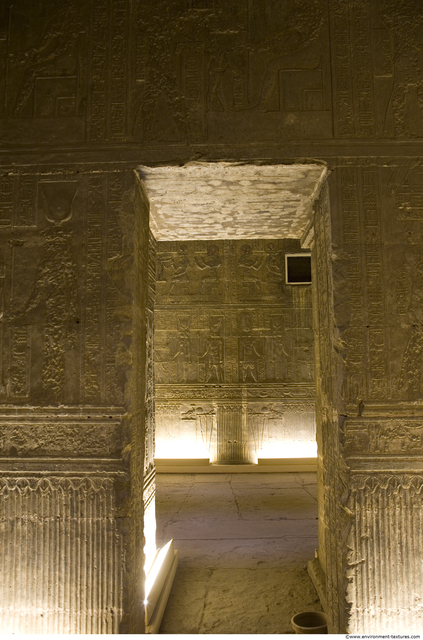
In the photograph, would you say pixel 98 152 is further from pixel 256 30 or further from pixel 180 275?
pixel 180 275

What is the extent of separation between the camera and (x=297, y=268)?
846cm

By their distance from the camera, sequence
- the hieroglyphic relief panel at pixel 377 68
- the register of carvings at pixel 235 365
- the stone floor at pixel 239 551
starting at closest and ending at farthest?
1. the hieroglyphic relief panel at pixel 377 68
2. the stone floor at pixel 239 551
3. the register of carvings at pixel 235 365

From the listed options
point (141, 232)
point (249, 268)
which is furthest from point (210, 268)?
point (141, 232)

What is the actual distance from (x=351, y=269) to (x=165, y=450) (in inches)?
248

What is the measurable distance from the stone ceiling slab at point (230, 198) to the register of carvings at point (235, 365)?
4.13 m

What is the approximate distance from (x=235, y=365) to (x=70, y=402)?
18.7 ft

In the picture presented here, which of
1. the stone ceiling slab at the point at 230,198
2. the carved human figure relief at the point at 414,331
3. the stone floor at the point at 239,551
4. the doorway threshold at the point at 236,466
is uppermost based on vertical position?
the stone ceiling slab at the point at 230,198

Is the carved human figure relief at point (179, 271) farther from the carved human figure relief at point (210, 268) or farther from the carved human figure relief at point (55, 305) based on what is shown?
the carved human figure relief at point (55, 305)

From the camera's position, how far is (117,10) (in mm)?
2908

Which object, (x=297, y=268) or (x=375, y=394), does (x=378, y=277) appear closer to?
(x=375, y=394)

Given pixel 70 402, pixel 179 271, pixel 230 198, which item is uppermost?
pixel 179 271

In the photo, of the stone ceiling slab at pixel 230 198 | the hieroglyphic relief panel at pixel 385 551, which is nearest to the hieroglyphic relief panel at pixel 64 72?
the stone ceiling slab at pixel 230 198

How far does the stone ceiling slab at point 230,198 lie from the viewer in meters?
2.90

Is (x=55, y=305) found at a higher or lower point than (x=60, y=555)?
higher
